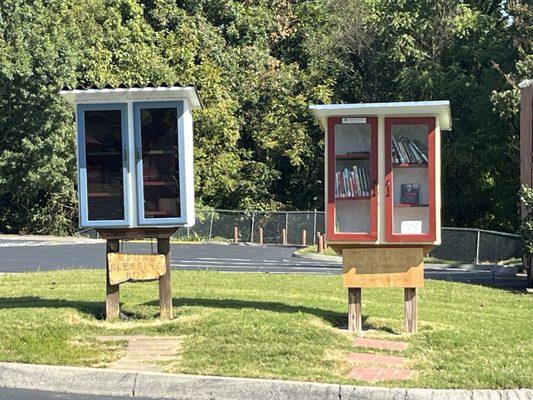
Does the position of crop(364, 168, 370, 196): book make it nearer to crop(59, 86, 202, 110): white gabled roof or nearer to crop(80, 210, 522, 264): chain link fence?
crop(59, 86, 202, 110): white gabled roof

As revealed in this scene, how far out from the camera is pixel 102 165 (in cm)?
936

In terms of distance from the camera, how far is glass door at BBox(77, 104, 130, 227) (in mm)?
9258

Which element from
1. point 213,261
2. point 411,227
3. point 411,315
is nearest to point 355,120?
point 411,227

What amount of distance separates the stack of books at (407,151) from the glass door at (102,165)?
3.11 m

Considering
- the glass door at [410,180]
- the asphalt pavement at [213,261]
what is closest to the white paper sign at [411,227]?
the glass door at [410,180]

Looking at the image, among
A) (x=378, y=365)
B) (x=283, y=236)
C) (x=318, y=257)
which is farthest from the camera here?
(x=283, y=236)

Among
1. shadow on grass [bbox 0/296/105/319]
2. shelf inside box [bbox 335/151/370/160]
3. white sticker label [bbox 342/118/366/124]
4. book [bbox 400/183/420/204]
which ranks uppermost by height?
white sticker label [bbox 342/118/366/124]

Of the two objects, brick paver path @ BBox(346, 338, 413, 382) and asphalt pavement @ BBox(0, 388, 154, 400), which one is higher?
brick paver path @ BBox(346, 338, 413, 382)

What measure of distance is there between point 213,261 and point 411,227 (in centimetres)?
1339

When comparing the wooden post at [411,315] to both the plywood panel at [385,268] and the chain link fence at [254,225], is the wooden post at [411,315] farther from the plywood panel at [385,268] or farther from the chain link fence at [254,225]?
the chain link fence at [254,225]

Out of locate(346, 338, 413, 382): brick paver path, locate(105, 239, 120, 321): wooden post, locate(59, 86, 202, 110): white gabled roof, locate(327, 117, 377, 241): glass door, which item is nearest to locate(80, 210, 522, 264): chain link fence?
locate(105, 239, 120, 321): wooden post

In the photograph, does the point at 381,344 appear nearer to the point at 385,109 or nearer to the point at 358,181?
the point at 358,181

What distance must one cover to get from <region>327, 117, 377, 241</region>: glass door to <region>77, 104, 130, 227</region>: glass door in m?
2.38

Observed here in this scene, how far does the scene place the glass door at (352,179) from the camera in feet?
29.9
